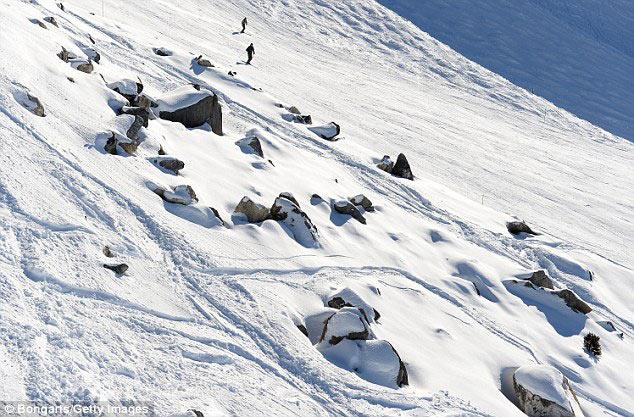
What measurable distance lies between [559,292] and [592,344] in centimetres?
144

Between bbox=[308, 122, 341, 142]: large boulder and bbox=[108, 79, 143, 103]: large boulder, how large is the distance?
20.3 feet

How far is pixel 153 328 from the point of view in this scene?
7.24 metres

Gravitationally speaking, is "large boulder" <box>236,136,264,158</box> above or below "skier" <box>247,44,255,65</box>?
below

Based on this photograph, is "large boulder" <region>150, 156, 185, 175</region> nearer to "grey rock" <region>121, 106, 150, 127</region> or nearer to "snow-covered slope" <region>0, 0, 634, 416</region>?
"snow-covered slope" <region>0, 0, 634, 416</region>

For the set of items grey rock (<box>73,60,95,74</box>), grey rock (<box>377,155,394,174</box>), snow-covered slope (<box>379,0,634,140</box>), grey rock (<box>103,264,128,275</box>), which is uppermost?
snow-covered slope (<box>379,0,634,140</box>)

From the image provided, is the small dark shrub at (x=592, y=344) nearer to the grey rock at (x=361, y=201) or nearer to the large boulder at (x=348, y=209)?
the large boulder at (x=348, y=209)

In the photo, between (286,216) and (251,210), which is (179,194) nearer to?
(251,210)

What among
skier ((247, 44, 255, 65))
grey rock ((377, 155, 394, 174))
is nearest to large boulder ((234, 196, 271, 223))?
grey rock ((377, 155, 394, 174))

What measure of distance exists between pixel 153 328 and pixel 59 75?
733cm

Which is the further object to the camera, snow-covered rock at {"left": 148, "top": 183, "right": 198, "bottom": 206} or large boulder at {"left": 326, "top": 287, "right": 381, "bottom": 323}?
snow-covered rock at {"left": 148, "top": 183, "right": 198, "bottom": 206}

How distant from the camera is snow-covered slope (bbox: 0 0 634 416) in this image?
6.88 meters

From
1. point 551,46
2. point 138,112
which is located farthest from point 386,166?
point 551,46

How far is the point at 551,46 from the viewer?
5169 centimetres

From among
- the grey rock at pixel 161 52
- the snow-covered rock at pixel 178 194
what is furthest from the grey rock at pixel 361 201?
the grey rock at pixel 161 52
